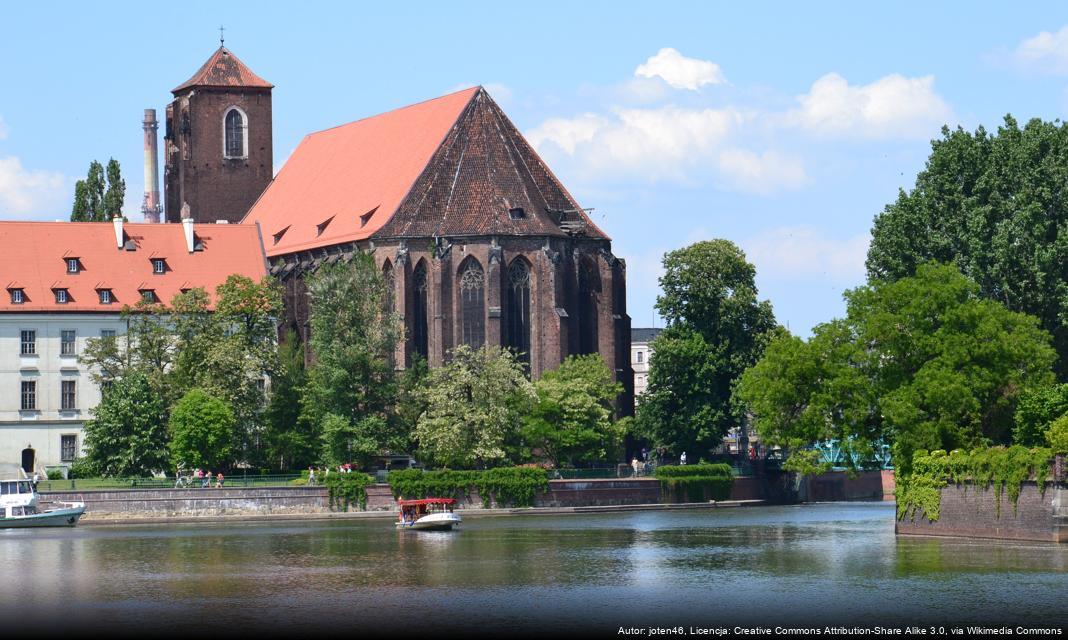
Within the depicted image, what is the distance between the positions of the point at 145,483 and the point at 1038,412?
44.7 m

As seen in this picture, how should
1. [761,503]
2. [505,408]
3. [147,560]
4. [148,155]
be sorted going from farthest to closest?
[148,155] < [761,503] < [505,408] < [147,560]

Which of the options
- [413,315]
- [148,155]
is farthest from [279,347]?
[148,155]

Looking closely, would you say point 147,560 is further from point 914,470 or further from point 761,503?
point 761,503

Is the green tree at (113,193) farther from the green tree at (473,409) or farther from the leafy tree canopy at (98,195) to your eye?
the green tree at (473,409)

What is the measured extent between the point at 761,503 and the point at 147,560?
4977cm

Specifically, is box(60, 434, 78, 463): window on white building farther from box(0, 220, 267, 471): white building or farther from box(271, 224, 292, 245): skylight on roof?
box(271, 224, 292, 245): skylight on roof

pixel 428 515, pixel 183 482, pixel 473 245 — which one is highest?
pixel 473 245

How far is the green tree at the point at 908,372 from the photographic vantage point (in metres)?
74.2

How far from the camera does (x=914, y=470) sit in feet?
242

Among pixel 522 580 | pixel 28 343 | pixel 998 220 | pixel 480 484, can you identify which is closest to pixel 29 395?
pixel 28 343

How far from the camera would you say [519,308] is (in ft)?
384

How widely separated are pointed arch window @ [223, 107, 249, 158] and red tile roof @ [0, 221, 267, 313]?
61.7 feet

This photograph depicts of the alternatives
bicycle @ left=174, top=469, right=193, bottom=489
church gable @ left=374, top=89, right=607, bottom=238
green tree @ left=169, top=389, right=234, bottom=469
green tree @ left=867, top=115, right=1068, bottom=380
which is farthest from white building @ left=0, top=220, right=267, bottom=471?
green tree @ left=867, top=115, right=1068, bottom=380

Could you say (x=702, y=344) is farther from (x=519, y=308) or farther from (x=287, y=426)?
(x=287, y=426)
